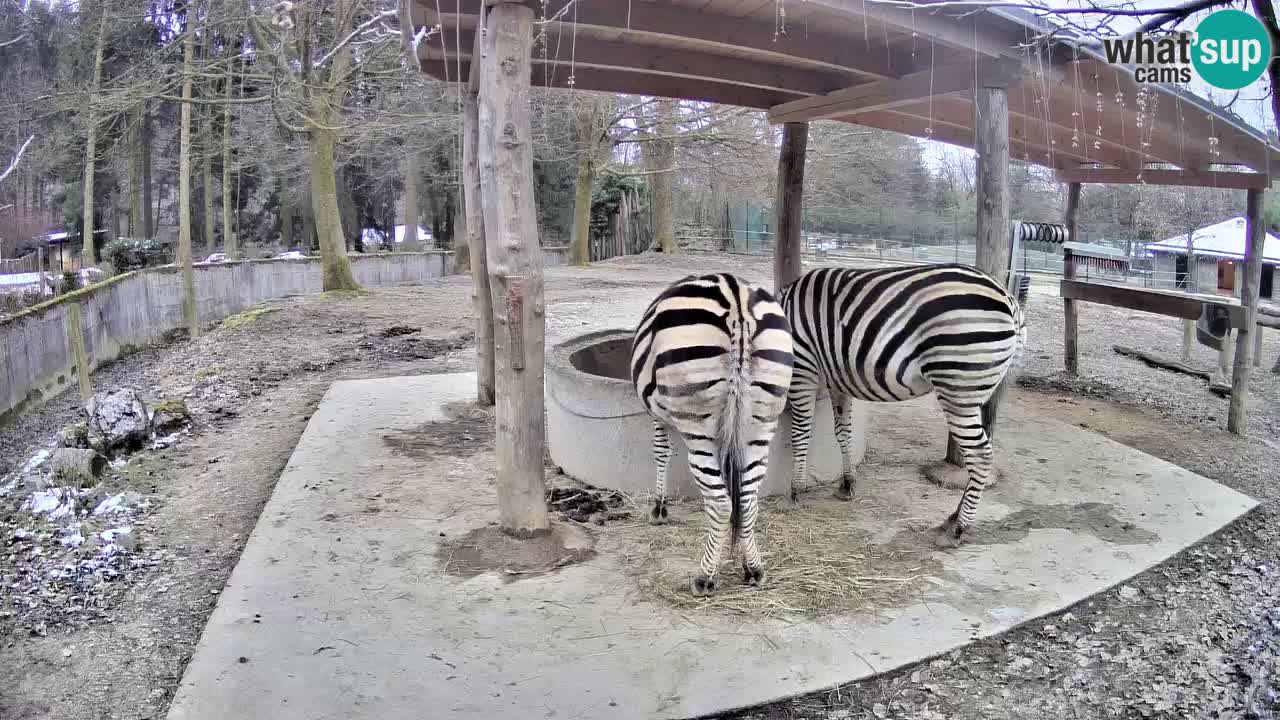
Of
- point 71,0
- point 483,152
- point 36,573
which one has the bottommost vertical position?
point 36,573

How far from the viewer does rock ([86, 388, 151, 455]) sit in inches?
267

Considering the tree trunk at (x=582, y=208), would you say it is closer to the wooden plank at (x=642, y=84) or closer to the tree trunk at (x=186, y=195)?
the tree trunk at (x=186, y=195)

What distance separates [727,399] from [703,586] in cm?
93

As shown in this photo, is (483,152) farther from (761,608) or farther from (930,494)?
(930,494)

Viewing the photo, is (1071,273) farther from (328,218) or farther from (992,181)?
(328,218)

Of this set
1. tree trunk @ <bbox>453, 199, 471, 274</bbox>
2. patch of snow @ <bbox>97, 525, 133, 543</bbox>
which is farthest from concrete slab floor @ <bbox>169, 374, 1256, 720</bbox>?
tree trunk @ <bbox>453, 199, 471, 274</bbox>

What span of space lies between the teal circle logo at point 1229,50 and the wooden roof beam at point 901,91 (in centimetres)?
185

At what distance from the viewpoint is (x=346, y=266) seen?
16.8 metres

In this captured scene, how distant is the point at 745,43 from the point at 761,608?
3.72 metres

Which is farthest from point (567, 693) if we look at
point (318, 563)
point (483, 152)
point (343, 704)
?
point (483, 152)

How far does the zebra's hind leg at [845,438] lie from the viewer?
5.47 meters

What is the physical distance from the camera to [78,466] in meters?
6.15

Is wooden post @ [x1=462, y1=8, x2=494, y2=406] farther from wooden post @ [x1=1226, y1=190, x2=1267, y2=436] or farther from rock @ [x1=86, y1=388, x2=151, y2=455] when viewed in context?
wooden post @ [x1=1226, y1=190, x2=1267, y2=436]

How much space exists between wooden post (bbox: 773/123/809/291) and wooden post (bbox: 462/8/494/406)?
2849mm
